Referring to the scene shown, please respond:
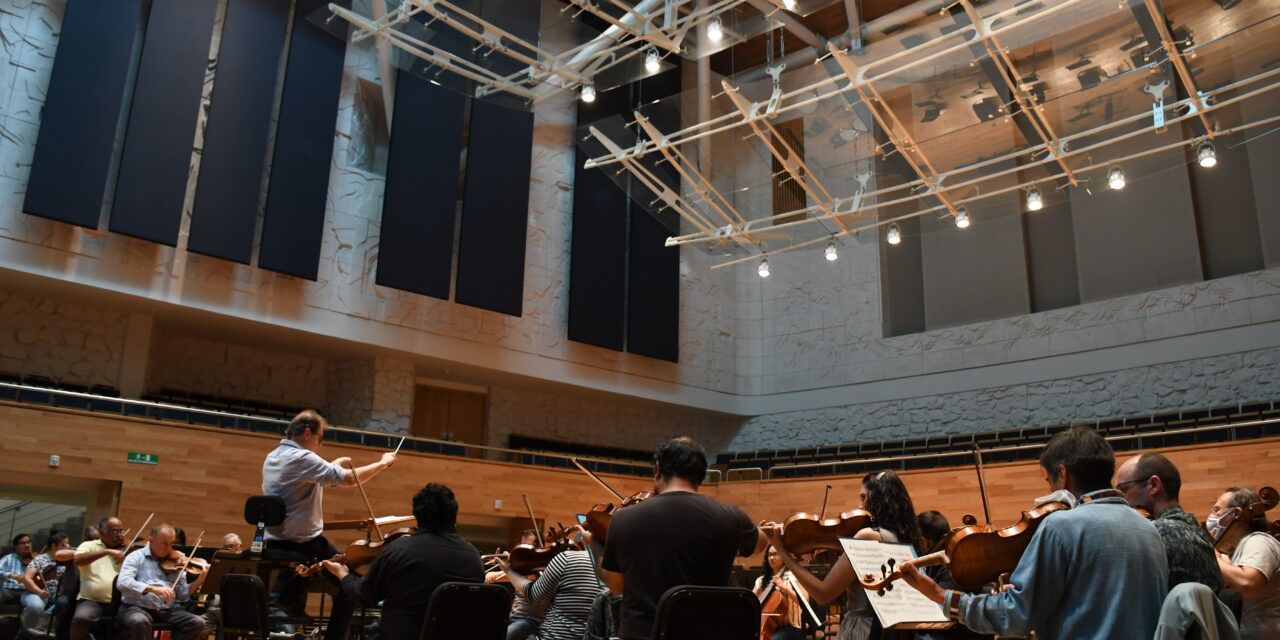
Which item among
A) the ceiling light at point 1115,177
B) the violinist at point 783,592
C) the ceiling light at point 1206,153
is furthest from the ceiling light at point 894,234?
the violinist at point 783,592

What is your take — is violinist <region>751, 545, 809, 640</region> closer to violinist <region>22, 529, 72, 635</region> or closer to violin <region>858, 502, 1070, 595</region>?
violin <region>858, 502, 1070, 595</region>

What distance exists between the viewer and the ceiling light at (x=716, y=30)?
31.1 ft

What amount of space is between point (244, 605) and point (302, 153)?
35.7 feet

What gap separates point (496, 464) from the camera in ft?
48.0

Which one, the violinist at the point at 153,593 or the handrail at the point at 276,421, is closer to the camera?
the violinist at the point at 153,593

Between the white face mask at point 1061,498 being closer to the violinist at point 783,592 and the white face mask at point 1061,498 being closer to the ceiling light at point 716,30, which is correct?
the violinist at point 783,592

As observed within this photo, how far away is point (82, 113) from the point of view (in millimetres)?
12273

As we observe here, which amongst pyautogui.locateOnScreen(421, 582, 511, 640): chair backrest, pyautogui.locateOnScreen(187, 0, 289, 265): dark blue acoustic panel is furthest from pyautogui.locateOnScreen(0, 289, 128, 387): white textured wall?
pyautogui.locateOnScreen(421, 582, 511, 640): chair backrest

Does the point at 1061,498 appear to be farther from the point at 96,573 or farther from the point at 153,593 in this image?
the point at 96,573

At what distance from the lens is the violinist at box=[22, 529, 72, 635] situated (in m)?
7.94

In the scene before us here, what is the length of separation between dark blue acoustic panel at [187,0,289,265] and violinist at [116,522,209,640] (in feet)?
25.2

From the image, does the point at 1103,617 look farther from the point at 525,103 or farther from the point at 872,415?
the point at 872,415

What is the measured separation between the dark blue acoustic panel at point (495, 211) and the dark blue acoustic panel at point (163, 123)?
14.3 feet

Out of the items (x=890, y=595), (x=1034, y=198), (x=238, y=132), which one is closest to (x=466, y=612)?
(x=890, y=595)
